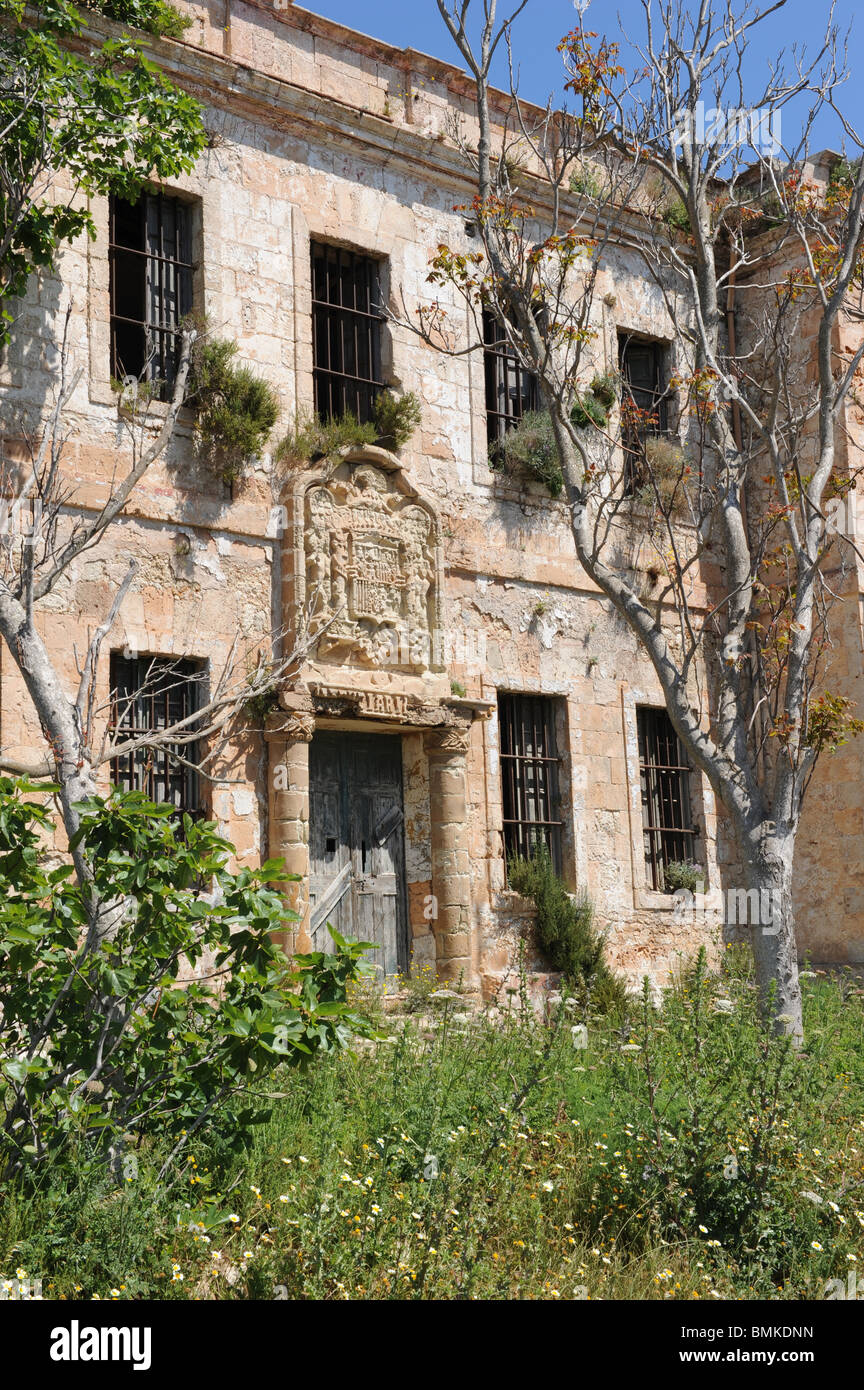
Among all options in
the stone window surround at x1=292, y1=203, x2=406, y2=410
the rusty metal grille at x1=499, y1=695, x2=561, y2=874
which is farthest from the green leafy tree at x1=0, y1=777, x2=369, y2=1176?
the rusty metal grille at x1=499, y1=695, x2=561, y2=874

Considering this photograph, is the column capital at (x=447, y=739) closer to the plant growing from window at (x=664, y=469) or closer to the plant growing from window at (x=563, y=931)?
the plant growing from window at (x=563, y=931)

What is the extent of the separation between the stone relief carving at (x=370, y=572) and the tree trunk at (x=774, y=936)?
3.61 meters

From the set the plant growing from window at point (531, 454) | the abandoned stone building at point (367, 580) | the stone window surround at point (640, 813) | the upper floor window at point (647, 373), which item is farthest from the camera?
the upper floor window at point (647, 373)

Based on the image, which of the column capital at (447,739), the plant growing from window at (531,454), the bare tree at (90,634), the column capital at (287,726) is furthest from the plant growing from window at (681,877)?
the bare tree at (90,634)

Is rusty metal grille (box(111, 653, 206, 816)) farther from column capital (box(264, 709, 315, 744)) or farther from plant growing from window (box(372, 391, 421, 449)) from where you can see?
plant growing from window (box(372, 391, 421, 449))

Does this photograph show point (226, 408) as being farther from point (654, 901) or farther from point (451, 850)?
point (654, 901)

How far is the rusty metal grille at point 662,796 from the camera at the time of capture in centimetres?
1292

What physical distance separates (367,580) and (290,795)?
1880mm

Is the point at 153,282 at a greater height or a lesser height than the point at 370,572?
greater

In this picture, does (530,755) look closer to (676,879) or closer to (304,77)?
(676,879)

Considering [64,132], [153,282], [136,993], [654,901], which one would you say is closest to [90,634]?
[153,282]

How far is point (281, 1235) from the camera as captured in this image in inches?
199

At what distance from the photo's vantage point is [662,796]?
13.1 m

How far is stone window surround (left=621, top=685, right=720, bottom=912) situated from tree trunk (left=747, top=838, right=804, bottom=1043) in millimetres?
3855
